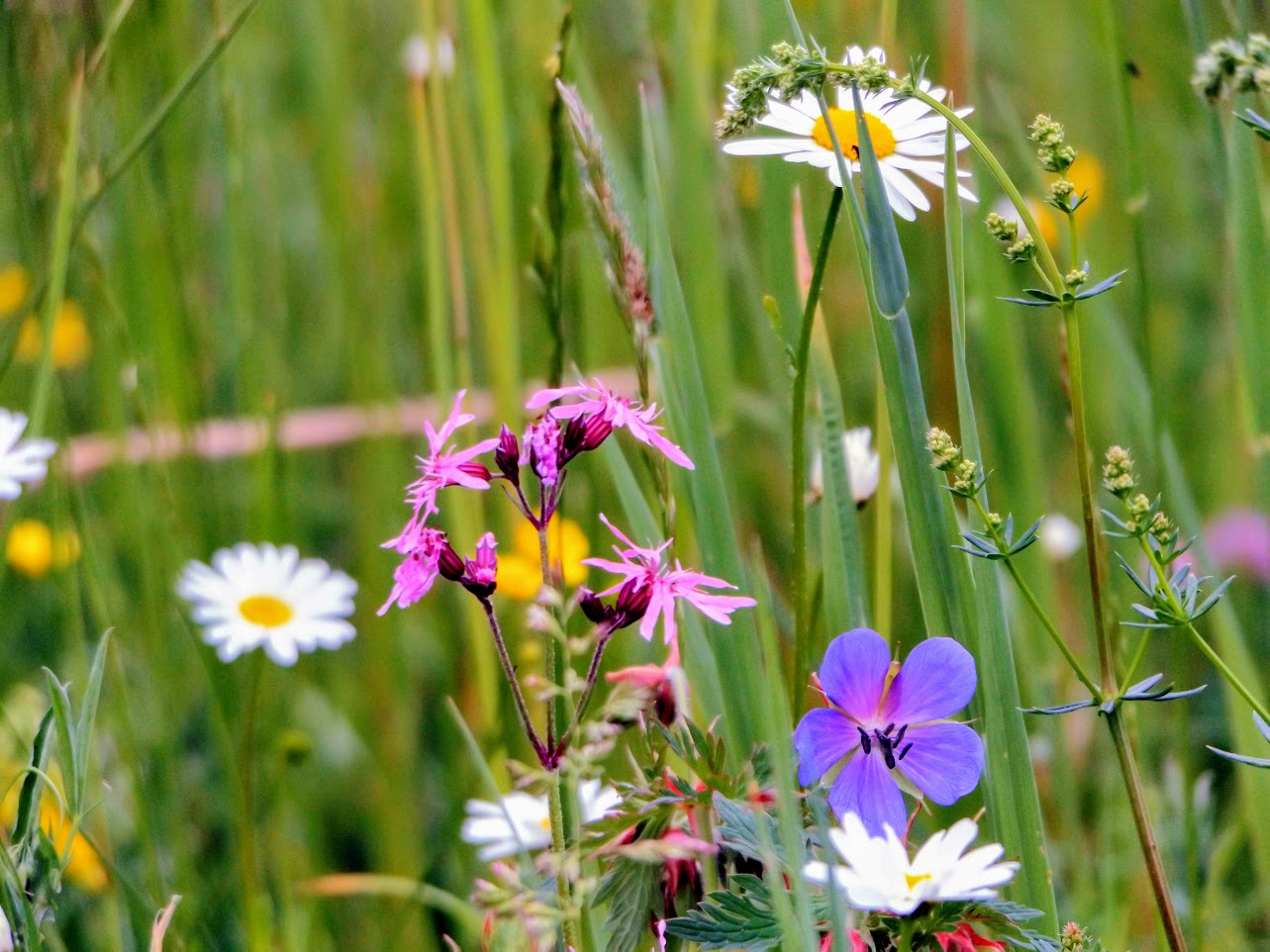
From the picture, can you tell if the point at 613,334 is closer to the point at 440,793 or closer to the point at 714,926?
the point at 440,793

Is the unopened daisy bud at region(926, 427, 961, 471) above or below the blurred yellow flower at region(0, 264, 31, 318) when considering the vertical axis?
below

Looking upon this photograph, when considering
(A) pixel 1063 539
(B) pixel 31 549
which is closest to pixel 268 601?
(B) pixel 31 549

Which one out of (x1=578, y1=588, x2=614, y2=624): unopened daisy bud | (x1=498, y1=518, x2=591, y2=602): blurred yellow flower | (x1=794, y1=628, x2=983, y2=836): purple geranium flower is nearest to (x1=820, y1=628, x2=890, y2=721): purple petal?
(x1=794, y1=628, x2=983, y2=836): purple geranium flower

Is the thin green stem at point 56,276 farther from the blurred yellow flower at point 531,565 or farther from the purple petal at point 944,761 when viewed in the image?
the purple petal at point 944,761

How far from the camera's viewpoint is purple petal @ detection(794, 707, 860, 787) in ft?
1.90

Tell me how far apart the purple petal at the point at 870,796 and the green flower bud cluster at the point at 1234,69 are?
1.12ft

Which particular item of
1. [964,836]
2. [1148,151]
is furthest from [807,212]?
[1148,151]

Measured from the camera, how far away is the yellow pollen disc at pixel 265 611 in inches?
45.6

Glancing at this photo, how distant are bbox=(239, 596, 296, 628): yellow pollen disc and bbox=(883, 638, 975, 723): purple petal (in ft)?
2.35

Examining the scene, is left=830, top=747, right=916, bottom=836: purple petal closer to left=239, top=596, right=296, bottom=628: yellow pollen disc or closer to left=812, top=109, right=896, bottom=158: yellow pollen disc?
left=812, top=109, right=896, bottom=158: yellow pollen disc

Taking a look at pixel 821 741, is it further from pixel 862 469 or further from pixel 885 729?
pixel 862 469

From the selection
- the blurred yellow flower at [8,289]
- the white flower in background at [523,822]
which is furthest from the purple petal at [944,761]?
the blurred yellow flower at [8,289]

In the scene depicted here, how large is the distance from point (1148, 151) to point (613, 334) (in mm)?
1141

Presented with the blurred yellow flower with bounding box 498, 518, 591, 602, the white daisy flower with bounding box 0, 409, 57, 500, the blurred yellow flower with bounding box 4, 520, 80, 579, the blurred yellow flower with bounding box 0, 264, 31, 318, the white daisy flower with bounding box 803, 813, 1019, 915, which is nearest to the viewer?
the white daisy flower with bounding box 803, 813, 1019, 915
